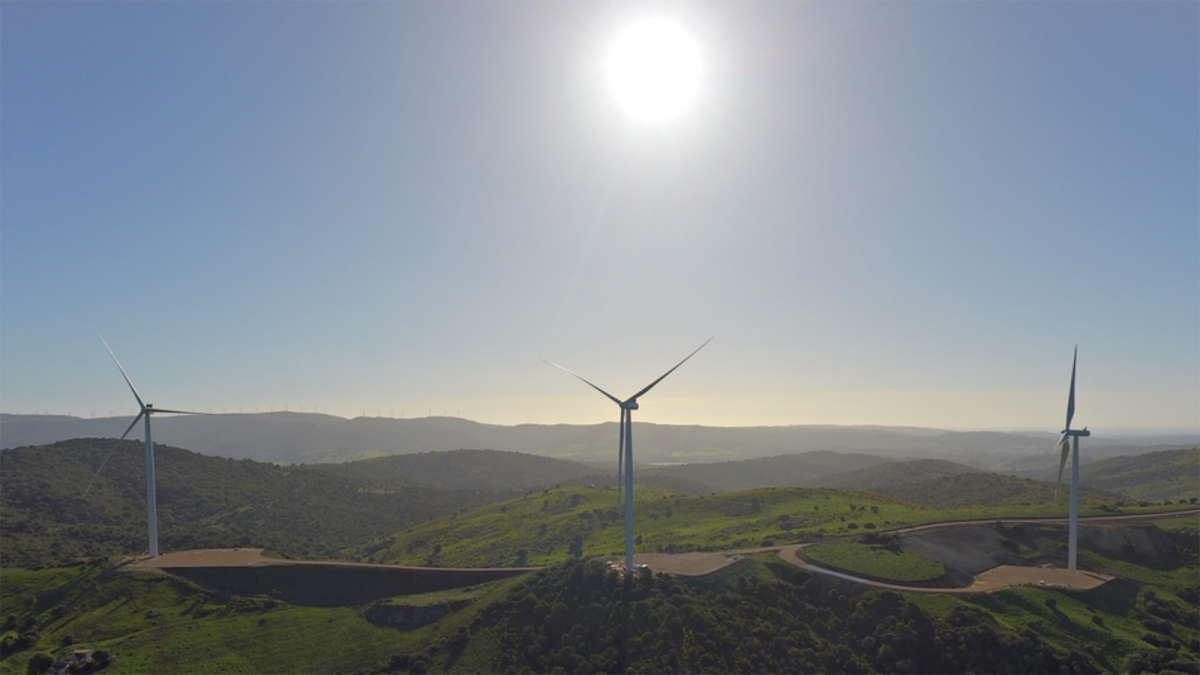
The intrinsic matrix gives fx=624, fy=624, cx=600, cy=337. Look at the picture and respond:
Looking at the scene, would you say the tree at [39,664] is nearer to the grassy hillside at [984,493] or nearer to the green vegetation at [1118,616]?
the green vegetation at [1118,616]

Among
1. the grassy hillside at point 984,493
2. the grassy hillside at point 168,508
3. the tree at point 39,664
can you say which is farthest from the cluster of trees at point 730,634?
the grassy hillside at point 984,493

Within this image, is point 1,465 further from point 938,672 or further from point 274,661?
point 938,672

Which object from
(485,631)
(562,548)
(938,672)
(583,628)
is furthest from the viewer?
(562,548)

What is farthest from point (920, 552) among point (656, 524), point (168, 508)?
point (168, 508)

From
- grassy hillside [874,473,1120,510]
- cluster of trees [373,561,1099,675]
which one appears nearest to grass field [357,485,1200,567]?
cluster of trees [373,561,1099,675]

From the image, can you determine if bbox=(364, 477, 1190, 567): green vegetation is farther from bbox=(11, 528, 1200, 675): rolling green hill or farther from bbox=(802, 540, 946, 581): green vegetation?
bbox=(11, 528, 1200, 675): rolling green hill

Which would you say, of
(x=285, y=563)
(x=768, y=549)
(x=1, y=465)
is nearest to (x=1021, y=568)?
(x=768, y=549)
